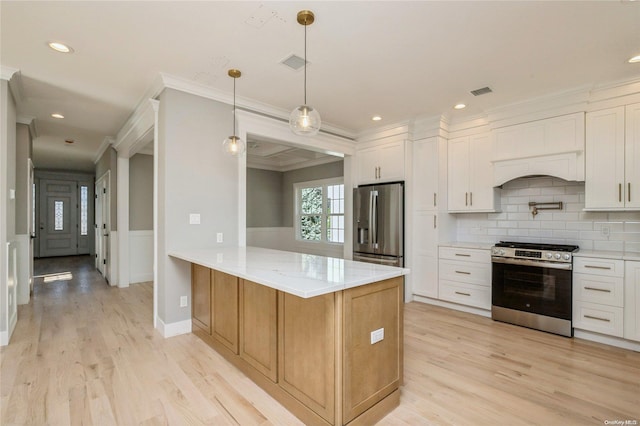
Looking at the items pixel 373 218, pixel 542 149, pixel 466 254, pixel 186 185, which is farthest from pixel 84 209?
pixel 542 149

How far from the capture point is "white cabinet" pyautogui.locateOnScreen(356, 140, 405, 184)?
4.60 metres

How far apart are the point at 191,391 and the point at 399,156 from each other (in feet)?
12.6

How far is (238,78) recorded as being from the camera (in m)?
3.14

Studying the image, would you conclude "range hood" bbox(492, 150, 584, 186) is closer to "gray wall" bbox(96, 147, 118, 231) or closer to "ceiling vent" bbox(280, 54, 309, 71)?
"ceiling vent" bbox(280, 54, 309, 71)

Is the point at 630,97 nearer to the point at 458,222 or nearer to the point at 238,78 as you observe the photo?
the point at 458,222

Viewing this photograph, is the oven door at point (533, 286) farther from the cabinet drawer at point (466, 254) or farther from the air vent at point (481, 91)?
the air vent at point (481, 91)

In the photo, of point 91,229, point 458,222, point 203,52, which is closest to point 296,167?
point 458,222

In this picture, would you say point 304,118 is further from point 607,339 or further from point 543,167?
point 607,339

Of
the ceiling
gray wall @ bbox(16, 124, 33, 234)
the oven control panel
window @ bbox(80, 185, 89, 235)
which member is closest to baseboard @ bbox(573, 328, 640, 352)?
the oven control panel

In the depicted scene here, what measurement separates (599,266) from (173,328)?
14.3ft

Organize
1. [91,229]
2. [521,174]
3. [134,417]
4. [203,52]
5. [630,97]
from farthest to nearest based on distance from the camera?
[91,229] → [521,174] → [630,97] → [203,52] → [134,417]

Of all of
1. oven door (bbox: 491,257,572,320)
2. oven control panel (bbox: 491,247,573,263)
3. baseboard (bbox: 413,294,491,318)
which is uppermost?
oven control panel (bbox: 491,247,573,263)

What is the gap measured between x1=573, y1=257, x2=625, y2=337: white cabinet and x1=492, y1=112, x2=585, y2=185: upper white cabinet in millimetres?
951

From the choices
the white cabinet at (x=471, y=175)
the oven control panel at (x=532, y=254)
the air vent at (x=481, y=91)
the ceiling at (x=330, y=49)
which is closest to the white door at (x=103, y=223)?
the ceiling at (x=330, y=49)
